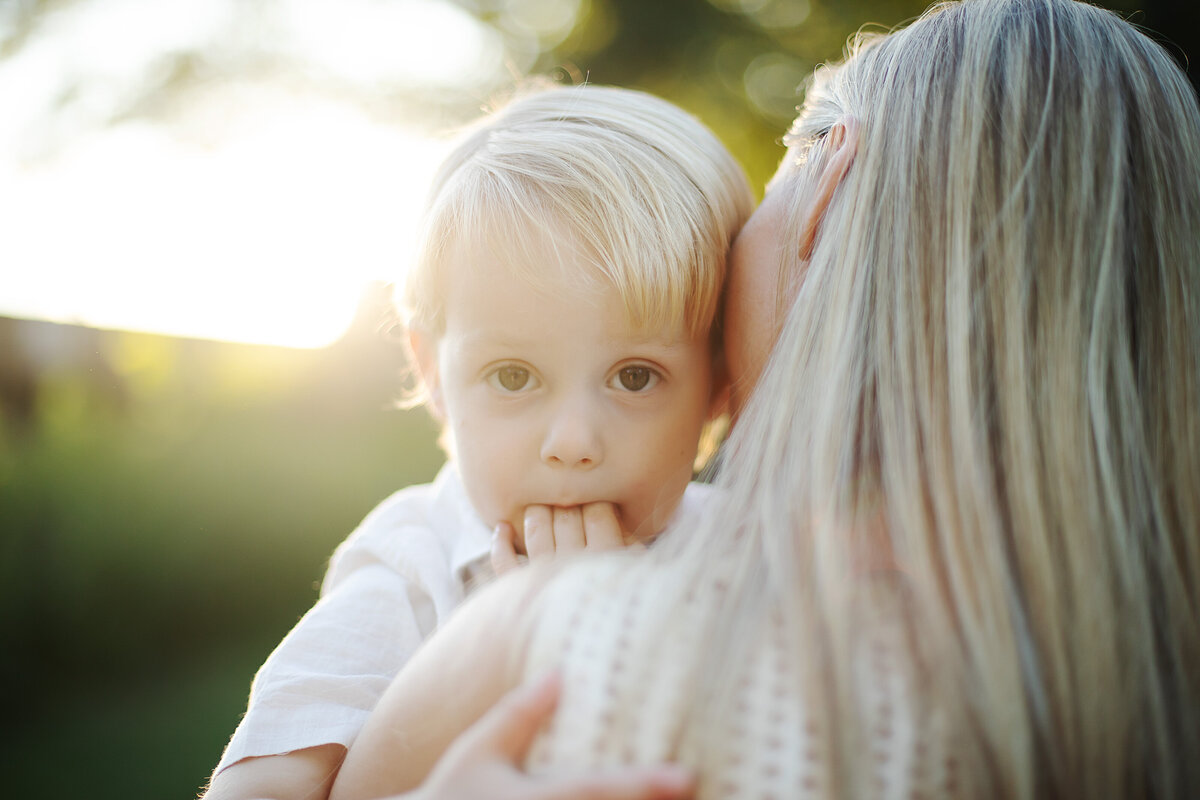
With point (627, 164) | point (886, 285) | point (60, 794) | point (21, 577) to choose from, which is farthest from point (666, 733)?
point (21, 577)

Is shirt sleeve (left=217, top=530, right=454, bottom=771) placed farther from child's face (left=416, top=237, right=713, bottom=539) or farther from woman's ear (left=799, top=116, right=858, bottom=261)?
woman's ear (left=799, top=116, right=858, bottom=261)

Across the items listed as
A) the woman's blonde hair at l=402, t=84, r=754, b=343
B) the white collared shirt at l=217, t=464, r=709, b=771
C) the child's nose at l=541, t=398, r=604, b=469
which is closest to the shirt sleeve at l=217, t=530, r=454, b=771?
the white collared shirt at l=217, t=464, r=709, b=771

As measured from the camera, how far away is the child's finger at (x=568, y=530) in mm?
1564

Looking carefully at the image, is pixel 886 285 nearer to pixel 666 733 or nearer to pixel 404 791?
pixel 666 733

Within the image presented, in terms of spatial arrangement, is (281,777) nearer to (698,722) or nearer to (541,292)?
(698,722)

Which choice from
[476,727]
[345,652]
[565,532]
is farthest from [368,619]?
[476,727]

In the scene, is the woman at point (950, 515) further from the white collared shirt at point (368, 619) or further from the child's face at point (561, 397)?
the child's face at point (561, 397)

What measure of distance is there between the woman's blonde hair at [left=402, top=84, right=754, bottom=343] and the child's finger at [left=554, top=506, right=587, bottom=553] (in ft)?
1.30

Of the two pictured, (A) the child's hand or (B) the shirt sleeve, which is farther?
(A) the child's hand

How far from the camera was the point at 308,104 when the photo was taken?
567 cm

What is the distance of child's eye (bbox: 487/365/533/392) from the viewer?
63.1 inches

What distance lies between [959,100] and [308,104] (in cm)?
543

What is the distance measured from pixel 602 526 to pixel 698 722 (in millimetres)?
757

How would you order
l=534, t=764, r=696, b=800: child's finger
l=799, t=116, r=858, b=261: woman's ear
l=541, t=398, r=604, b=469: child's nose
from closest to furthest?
l=534, t=764, r=696, b=800: child's finger < l=799, t=116, r=858, b=261: woman's ear < l=541, t=398, r=604, b=469: child's nose
